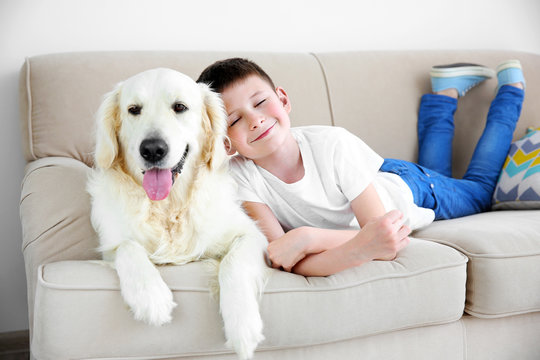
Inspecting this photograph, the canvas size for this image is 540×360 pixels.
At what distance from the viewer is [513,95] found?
2400 millimetres

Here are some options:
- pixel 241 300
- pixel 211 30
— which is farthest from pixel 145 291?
pixel 211 30

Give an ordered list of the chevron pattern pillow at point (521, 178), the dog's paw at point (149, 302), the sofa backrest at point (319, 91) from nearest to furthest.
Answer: the dog's paw at point (149, 302)
the sofa backrest at point (319, 91)
the chevron pattern pillow at point (521, 178)

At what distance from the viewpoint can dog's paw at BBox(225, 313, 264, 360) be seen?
1.10 metres

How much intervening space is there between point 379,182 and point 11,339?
5.97 feet

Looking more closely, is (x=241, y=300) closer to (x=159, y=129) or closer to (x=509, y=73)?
(x=159, y=129)

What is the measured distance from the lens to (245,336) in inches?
43.3

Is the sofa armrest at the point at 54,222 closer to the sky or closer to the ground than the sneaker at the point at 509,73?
closer to the ground

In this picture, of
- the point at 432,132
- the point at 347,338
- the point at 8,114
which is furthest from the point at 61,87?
the point at 432,132

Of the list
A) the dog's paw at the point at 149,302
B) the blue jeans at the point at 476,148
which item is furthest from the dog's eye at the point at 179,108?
the blue jeans at the point at 476,148

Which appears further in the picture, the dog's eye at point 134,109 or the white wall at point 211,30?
the white wall at point 211,30

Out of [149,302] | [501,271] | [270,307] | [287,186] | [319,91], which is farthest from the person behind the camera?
[319,91]

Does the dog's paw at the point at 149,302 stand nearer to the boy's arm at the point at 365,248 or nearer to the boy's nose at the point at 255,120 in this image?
the boy's arm at the point at 365,248

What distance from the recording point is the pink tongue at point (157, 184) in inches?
51.6

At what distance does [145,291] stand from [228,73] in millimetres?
816
